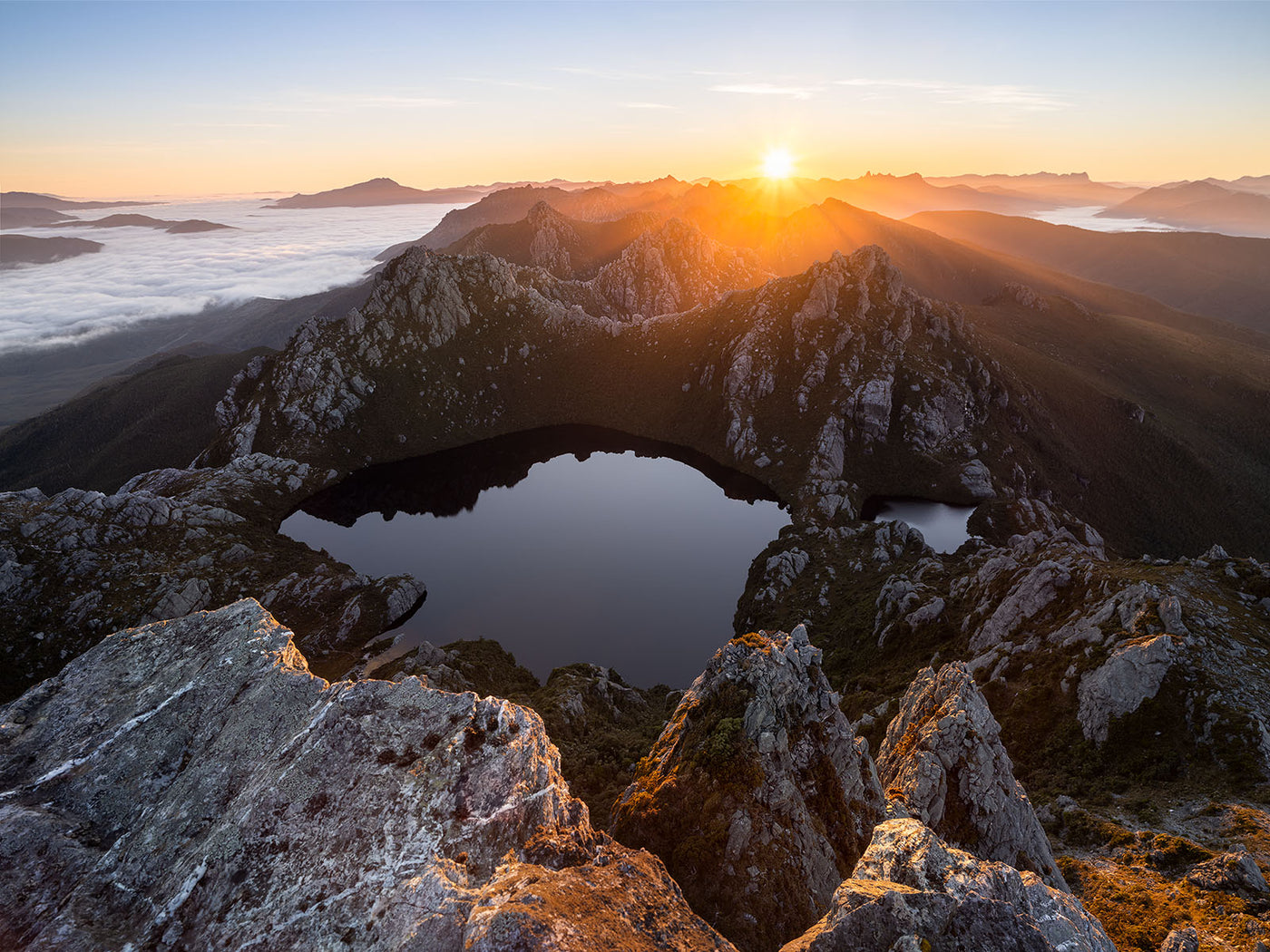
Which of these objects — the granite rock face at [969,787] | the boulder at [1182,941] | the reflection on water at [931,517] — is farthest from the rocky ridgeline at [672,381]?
the boulder at [1182,941]

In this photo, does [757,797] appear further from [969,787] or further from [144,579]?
[144,579]

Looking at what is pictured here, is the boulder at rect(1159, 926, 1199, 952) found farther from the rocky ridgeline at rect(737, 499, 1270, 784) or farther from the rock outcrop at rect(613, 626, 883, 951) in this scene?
the rocky ridgeline at rect(737, 499, 1270, 784)

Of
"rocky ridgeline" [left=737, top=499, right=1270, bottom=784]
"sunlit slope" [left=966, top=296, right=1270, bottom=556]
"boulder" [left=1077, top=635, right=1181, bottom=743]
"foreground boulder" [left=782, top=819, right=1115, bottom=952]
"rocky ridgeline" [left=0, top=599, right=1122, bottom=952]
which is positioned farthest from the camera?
"sunlit slope" [left=966, top=296, right=1270, bottom=556]

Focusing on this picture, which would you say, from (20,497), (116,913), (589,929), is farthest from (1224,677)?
(20,497)

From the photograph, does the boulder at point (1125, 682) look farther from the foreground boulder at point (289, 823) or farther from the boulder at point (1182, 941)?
the foreground boulder at point (289, 823)

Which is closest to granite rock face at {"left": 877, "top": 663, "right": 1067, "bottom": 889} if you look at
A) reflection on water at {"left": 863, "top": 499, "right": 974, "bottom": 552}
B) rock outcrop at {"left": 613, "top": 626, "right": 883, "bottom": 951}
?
rock outcrop at {"left": 613, "top": 626, "right": 883, "bottom": 951}

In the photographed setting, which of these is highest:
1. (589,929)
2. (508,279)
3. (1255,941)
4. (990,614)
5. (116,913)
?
(508,279)

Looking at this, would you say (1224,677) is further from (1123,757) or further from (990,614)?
(990,614)
